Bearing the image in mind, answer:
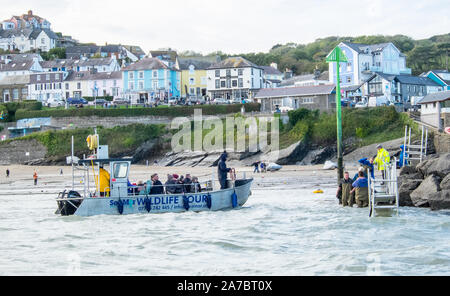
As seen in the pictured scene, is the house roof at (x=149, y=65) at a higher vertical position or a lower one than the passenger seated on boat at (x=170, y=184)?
higher

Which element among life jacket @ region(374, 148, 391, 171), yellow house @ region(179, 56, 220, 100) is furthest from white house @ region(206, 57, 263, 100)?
life jacket @ region(374, 148, 391, 171)

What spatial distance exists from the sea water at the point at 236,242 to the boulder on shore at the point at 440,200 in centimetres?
46

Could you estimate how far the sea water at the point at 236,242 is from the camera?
12.0 m

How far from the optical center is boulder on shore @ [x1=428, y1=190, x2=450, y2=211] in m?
18.5

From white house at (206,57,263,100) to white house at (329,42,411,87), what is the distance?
10653 millimetres

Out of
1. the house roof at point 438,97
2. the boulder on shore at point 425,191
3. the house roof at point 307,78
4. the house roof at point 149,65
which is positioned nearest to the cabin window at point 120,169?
the boulder on shore at point 425,191

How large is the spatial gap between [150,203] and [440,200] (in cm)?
1003

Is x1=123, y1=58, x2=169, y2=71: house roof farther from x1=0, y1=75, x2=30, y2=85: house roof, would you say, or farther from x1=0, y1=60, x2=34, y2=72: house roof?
x1=0, y1=60, x2=34, y2=72: house roof

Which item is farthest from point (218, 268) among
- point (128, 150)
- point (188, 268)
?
point (128, 150)

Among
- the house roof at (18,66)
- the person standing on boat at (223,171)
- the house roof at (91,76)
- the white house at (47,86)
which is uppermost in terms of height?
the house roof at (18,66)

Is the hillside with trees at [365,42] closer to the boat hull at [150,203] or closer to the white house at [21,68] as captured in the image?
the white house at [21,68]

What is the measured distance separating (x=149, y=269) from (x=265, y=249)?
3136 millimetres

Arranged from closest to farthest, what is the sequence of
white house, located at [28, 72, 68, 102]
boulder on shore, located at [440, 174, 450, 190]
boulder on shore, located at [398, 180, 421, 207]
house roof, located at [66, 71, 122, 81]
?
1. boulder on shore, located at [440, 174, 450, 190]
2. boulder on shore, located at [398, 180, 421, 207]
3. house roof, located at [66, 71, 122, 81]
4. white house, located at [28, 72, 68, 102]

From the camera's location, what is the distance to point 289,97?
5962cm
